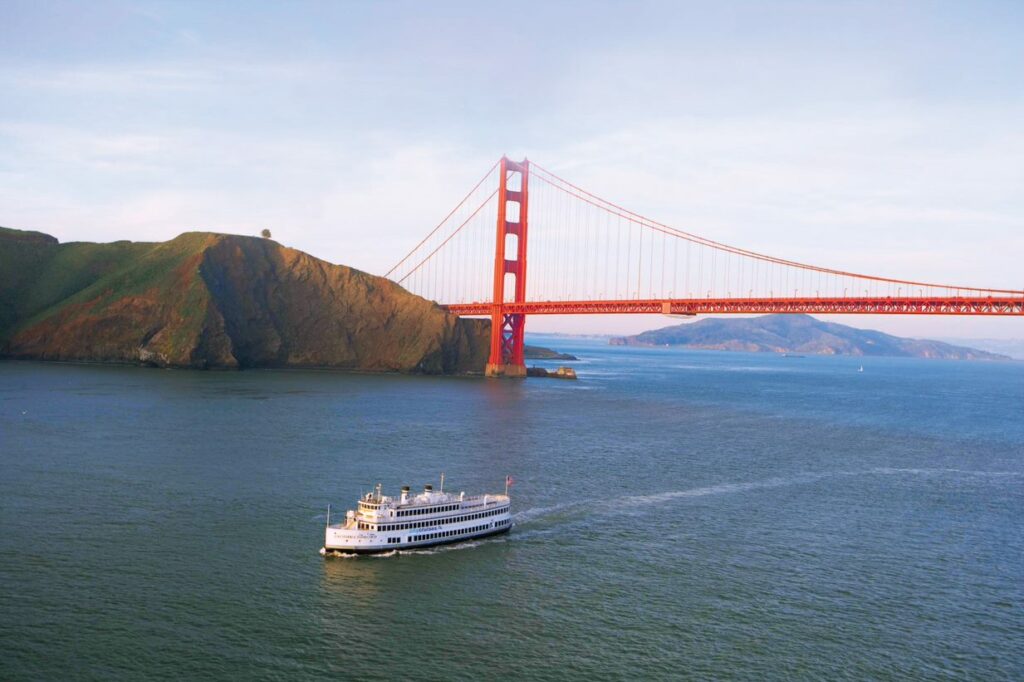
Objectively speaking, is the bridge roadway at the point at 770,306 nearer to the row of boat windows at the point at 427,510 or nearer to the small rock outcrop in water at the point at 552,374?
the small rock outcrop in water at the point at 552,374

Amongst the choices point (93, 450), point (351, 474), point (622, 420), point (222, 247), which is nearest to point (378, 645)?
point (351, 474)

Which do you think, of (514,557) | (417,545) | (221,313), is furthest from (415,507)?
(221,313)

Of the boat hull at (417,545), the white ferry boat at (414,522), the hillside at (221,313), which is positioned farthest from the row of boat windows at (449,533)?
the hillside at (221,313)

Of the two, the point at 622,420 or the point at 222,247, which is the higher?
the point at 222,247

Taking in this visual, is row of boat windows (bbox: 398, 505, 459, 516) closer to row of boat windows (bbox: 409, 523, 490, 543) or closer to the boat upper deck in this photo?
the boat upper deck

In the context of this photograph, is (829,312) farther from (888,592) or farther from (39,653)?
(39,653)

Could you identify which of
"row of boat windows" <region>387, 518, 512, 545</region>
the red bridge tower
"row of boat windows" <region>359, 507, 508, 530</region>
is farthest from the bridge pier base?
"row of boat windows" <region>387, 518, 512, 545</region>

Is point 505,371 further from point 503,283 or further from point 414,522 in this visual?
point 414,522
